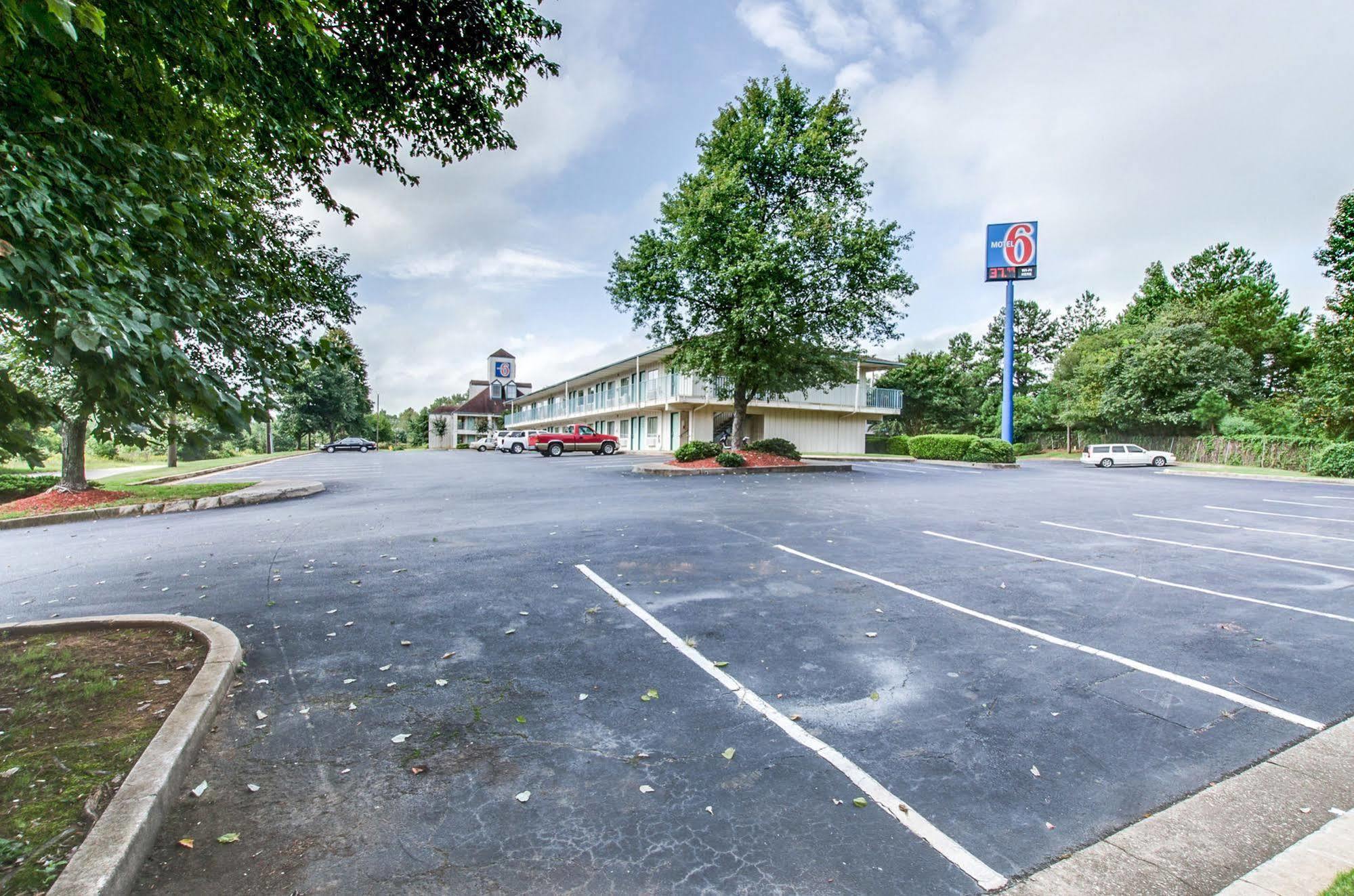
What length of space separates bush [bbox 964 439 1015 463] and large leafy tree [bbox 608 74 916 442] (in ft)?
38.3

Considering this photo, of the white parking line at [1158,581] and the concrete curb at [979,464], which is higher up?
the concrete curb at [979,464]

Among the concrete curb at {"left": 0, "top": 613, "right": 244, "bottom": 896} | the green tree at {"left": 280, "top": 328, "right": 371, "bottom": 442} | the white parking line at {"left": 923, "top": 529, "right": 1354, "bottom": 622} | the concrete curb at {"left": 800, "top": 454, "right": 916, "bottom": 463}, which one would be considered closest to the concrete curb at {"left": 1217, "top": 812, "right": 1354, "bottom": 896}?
the concrete curb at {"left": 0, "top": 613, "right": 244, "bottom": 896}

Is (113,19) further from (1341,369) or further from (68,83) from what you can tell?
(1341,369)

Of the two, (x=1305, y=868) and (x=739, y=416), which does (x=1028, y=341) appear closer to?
(x=739, y=416)

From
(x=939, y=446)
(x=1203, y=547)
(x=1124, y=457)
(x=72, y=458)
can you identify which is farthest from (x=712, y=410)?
(x=1203, y=547)

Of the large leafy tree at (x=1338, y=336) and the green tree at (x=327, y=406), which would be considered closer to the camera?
the large leafy tree at (x=1338, y=336)

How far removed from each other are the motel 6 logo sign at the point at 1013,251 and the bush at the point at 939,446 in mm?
8380

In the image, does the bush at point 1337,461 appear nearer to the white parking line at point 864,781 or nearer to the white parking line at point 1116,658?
the white parking line at point 1116,658

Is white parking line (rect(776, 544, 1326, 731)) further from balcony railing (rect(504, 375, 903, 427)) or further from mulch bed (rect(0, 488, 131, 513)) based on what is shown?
balcony railing (rect(504, 375, 903, 427))

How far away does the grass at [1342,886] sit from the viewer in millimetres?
1810

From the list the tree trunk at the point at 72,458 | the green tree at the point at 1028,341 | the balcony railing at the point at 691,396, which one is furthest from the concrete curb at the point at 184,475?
the green tree at the point at 1028,341

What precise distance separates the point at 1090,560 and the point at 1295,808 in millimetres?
4994

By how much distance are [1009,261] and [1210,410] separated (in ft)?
54.1

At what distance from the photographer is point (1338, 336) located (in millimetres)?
26047
